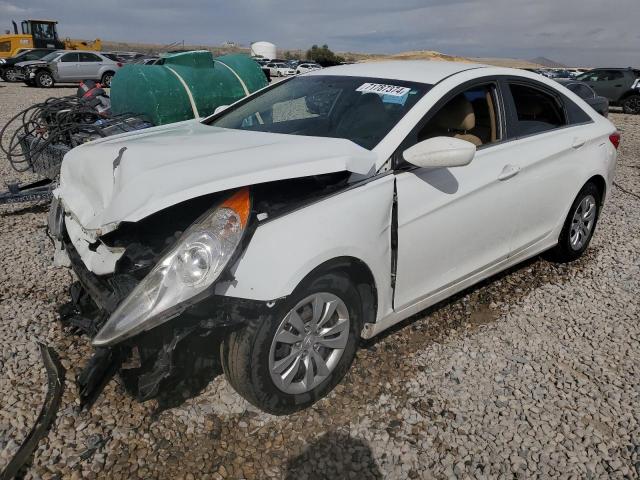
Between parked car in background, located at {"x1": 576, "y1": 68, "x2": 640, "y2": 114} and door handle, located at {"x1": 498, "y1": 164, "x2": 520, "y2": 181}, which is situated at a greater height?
door handle, located at {"x1": 498, "y1": 164, "x2": 520, "y2": 181}

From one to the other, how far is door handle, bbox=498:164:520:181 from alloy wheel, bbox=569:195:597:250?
3.79ft

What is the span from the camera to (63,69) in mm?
21094

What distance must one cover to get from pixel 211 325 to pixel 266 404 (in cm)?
55

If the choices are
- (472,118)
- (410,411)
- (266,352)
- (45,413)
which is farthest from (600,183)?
(45,413)

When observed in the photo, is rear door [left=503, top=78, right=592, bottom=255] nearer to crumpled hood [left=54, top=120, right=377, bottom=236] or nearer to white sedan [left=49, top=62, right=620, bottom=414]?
white sedan [left=49, top=62, right=620, bottom=414]

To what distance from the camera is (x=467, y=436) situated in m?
2.45

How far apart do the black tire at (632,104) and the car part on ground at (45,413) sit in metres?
20.4

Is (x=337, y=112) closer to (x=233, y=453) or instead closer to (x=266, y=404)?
(x=266, y=404)

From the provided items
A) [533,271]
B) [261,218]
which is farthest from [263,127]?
[533,271]

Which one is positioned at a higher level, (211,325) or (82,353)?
(211,325)

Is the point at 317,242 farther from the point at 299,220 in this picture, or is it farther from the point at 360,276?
the point at 360,276

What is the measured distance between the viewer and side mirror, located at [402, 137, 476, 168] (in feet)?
8.16

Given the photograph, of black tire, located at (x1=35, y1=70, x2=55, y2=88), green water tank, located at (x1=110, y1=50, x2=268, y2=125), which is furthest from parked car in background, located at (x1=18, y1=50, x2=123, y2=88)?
green water tank, located at (x1=110, y1=50, x2=268, y2=125)

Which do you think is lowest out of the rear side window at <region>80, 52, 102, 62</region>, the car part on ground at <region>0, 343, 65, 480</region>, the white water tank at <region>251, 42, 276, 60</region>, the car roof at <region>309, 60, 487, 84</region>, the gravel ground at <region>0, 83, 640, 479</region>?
the white water tank at <region>251, 42, 276, 60</region>
